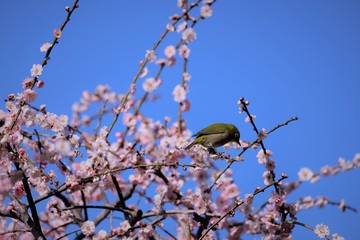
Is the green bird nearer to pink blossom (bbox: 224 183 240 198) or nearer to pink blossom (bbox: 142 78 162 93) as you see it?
pink blossom (bbox: 224 183 240 198)

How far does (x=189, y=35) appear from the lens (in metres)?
4.28

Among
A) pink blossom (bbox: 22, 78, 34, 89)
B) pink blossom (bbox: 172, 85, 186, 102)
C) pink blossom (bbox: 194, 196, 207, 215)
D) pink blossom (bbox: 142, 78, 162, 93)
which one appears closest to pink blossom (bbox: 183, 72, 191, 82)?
pink blossom (bbox: 172, 85, 186, 102)

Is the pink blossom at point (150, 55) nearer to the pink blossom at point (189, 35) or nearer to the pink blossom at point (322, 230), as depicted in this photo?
the pink blossom at point (189, 35)

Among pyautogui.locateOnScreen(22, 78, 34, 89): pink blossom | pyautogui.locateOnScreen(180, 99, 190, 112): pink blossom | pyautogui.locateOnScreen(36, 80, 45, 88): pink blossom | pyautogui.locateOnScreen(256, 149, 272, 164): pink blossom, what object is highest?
pyautogui.locateOnScreen(22, 78, 34, 89): pink blossom

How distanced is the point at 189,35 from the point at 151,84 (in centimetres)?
87

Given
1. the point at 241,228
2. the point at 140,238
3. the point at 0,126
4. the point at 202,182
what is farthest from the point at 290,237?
the point at 0,126

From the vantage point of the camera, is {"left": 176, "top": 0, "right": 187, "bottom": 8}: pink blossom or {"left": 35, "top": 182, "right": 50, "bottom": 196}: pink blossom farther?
{"left": 35, "top": 182, "right": 50, "bottom": 196}: pink blossom

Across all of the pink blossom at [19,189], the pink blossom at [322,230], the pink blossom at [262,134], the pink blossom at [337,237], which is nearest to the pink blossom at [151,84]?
the pink blossom at [262,134]

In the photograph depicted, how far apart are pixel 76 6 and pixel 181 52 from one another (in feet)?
4.00

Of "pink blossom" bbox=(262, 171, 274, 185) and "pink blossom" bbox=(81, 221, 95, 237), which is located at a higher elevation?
"pink blossom" bbox=(81, 221, 95, 237)

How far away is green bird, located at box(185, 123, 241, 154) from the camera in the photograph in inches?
266

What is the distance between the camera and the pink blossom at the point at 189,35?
425 cm

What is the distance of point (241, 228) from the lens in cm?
486

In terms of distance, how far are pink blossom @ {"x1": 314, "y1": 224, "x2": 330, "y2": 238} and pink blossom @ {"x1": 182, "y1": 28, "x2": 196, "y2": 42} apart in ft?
7.50
